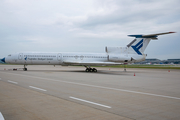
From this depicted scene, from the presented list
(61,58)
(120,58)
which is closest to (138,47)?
(120,58)

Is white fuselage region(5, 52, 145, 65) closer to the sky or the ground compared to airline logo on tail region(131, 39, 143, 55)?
closer to the ground

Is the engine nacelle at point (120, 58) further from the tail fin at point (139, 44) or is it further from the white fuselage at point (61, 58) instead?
the tail fin at point (139, 44)

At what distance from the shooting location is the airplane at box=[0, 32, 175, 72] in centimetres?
3105

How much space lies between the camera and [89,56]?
105 feet

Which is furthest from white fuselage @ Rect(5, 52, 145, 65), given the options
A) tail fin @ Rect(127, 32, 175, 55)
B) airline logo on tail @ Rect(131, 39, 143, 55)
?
tail fin @ Rect(127, 32, 175, 55)

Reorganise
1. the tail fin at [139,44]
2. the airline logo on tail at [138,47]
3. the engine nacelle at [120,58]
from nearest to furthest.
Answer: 1. the tail fin at [139,44]
2. the engine nacelle at [120,58]
3. the airline logo on tail at [138,47]

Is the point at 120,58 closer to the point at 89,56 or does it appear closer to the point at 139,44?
the point at 139,44

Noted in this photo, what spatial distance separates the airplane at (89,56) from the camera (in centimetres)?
3105

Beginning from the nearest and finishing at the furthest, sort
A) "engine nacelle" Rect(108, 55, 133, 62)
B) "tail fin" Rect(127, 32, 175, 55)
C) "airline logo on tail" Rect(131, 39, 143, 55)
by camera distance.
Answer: "tail fin" Rect(127, 32, 175, 55) < "engine nacelle" Rect(108, 55, 133, 62) < "airline logo on tail" Rect(131, 39, 143, 55)

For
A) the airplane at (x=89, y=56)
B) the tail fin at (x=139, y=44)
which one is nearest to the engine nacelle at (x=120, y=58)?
the airplane at (x=89, y=56)

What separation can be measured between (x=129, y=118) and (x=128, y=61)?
26.7m

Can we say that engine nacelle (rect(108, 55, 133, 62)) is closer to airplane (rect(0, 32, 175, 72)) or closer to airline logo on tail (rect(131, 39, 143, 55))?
airplane (rect(0, 32, 175, 72))

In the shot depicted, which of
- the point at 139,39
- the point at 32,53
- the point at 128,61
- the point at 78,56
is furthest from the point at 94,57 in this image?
the point at 32,53

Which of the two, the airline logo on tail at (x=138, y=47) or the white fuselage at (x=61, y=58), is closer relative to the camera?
the white fuselage at (x=61, y=58)
